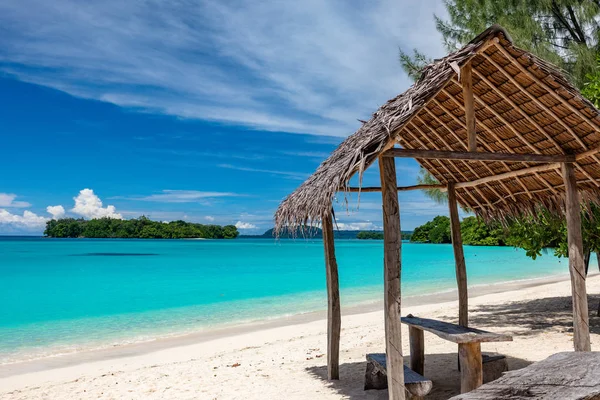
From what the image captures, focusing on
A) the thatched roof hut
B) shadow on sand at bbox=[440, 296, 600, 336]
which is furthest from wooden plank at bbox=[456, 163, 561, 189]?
shadow on sand at bbox=[440, 296, 600, 336]

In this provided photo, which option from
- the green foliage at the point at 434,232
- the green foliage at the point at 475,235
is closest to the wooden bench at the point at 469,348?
the green foliage at the point at 475,235

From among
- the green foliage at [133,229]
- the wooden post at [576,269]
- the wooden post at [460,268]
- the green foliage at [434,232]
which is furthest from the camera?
the green foliage at [133,229]

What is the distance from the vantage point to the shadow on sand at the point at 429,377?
450 cm

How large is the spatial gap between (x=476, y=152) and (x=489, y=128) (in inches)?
38.8

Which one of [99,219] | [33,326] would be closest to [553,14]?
[33,326]

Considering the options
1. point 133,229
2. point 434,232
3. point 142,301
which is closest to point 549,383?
point 142,301

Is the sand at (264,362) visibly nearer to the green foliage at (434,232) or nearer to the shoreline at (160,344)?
the shoreline at (160,344)

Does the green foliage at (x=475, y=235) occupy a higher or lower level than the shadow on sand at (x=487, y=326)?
higher

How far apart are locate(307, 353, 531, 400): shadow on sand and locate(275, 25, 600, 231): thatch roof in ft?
5.05

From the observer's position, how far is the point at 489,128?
4.83 meters

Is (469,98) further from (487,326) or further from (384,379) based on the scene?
(487,326)

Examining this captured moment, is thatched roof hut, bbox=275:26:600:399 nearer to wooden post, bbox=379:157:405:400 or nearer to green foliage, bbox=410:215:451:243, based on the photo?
wooden post, bbox=379:157:405:400

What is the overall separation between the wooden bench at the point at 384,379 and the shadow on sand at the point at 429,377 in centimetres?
7

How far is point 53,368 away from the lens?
24.3ft
